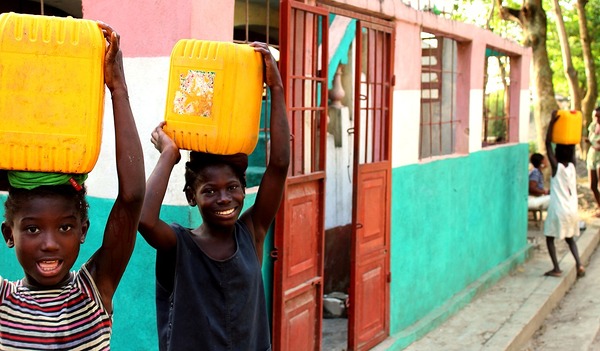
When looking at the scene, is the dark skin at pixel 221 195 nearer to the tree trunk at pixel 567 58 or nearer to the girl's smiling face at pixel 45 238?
the girl's smiling face at pixel 45 238

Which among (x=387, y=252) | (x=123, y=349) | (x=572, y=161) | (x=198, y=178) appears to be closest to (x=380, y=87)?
(x=387, y=252)

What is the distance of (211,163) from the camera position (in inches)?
119

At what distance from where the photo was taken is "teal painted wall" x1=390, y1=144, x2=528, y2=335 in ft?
22.7

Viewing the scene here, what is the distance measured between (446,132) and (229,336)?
229 inches

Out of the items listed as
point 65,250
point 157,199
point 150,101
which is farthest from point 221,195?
point 150,101

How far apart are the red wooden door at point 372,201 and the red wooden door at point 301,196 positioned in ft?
1.85

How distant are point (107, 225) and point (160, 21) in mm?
2000

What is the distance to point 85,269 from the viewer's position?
→ 2.38 m

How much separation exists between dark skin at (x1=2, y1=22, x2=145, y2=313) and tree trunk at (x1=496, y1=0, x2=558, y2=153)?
42.0 feet

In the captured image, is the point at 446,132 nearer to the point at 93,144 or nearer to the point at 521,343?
the point at 521,343

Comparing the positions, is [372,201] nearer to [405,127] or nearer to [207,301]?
[405,127]

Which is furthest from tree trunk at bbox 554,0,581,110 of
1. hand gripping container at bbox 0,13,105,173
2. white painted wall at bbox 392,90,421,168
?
hand gripping container at bbox 0,13,105,173

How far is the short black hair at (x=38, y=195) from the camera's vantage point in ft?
7.39

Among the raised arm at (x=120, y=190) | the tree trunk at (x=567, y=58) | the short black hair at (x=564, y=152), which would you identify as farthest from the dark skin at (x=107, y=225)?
the tree trunk at (x=567, y=58)
